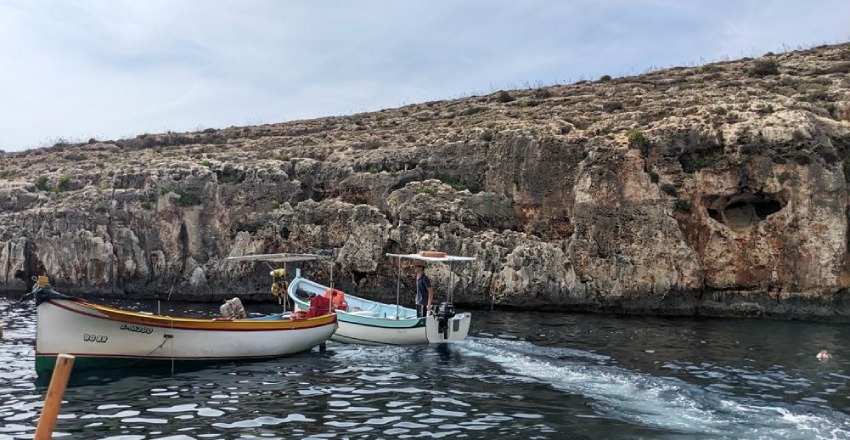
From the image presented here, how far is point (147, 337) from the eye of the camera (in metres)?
17.7

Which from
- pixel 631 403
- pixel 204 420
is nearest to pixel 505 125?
pixel 631 403

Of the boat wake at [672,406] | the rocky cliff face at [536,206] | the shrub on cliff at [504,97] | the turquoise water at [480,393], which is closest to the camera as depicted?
the boat wake at [672,406]

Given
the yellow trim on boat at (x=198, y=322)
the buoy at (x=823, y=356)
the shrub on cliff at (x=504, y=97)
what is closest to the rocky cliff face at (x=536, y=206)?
the shrub on cliff at (x=504, y=97)

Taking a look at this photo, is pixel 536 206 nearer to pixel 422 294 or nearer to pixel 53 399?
pixel 422 294

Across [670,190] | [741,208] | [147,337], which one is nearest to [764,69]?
[741,208]

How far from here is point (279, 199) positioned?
41125 mm

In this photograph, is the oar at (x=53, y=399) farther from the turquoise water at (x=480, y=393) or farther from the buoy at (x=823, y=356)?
the buoy at (x=823, y=356)

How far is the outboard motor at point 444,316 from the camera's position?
22.5 meters

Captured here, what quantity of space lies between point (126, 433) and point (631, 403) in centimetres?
1024

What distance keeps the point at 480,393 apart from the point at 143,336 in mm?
9450

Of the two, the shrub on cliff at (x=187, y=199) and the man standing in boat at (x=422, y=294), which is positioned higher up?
the shrub on cliff at (x=187, y=199)

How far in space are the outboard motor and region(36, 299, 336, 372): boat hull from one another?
4521 mm

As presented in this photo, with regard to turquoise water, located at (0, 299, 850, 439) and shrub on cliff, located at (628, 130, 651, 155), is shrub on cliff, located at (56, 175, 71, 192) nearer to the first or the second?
turquoise water, located at (0, 299, 850, 439)

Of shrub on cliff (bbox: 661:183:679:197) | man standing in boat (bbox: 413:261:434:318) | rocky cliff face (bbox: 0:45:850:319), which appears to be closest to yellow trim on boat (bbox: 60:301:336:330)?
man standing in boat (bbox: 413:261:434:318)
